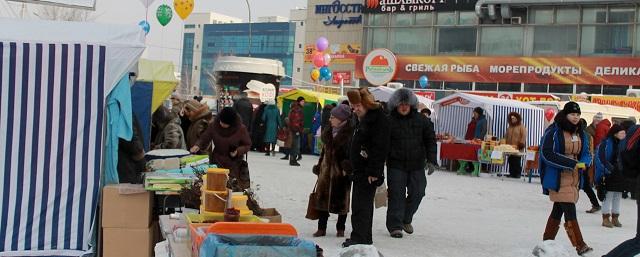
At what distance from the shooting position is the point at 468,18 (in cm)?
4625

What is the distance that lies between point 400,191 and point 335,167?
2.90 feet

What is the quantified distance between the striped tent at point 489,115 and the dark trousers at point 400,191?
30.8 feet

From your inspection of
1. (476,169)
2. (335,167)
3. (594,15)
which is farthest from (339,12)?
(335,167)

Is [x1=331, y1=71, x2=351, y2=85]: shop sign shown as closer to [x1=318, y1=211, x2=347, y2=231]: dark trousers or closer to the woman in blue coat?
[x1=318, y1=211, x2=347, y2=231]: dark trousers

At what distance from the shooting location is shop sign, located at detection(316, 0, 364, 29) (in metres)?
58.3

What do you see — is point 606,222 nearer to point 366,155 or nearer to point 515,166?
point 366,155

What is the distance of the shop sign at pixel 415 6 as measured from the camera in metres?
46.5

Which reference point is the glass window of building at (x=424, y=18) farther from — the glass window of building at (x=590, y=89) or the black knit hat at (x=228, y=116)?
the black knit hat at (x=228, y=116)

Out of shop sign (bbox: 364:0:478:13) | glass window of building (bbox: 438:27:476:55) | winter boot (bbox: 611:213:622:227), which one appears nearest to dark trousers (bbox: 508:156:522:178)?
winter boot (bbox: 611:213:622:227)

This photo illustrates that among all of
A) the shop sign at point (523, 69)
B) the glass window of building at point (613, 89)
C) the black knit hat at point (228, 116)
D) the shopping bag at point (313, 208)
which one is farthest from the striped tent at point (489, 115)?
the glass window of building at point (613, 89)

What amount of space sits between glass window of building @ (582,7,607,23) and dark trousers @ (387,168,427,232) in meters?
36.7

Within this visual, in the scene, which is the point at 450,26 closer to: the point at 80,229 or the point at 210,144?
the point at 210,144

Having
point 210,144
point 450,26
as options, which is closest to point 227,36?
point 450,26

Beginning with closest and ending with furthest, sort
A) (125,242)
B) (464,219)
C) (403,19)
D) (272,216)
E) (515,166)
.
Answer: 1. (125,242)
2. (272,216)
3. (464,219)
4. (515,166)
5. (403,19)
